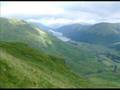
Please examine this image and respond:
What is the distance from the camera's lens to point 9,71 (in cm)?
5494

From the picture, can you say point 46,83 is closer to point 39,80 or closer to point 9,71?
point 39,80

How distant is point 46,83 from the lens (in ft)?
194

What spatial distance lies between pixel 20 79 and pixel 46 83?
24.2 ft

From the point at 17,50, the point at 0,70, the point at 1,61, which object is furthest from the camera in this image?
the point at 17,50

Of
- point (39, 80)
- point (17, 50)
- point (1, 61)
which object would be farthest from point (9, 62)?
point (17, 50)

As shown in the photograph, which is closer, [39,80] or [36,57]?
[39,80]

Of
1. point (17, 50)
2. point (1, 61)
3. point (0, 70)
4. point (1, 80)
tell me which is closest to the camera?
point (1, 80)

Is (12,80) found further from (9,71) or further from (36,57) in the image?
(36,57)

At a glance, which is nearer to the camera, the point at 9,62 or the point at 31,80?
the point at 31,80

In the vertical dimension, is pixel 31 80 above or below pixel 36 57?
above

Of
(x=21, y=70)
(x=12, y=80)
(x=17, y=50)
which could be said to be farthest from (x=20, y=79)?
(x=17, y=50)

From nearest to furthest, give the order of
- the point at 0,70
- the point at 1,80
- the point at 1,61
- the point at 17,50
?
the point at 1,80
the point at 0,70
the point at 1,61
the point at 17,50

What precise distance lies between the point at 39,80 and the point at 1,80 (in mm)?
9753

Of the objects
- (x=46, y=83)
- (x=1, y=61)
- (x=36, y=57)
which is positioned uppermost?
(x=1, y=61)
